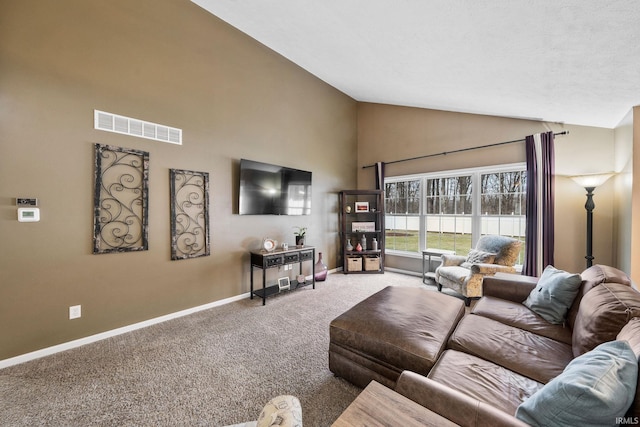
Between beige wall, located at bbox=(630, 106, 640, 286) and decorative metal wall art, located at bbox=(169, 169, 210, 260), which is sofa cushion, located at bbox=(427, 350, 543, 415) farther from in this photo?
decorative metal wall art, located at bbox=(169, 169, 210, 260)

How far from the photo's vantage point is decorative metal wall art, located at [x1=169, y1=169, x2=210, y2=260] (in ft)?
9.79

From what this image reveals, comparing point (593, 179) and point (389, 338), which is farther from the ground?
point (593, 179)

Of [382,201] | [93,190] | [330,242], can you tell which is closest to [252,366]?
[93,190]

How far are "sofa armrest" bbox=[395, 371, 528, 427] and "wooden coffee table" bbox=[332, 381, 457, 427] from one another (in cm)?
7

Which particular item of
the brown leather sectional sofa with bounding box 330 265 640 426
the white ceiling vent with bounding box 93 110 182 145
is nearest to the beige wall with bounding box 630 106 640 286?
the brown leather sectional sofa with bounding box 330 265 640 426

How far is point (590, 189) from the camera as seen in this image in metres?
3.01

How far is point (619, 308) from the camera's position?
130cm

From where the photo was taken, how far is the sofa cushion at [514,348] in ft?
4.39

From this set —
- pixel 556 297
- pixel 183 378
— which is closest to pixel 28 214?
pixel 183 378

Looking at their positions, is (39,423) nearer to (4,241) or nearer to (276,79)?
(4,241)

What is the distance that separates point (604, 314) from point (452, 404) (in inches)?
44.1

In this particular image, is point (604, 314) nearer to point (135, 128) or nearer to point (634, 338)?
point (634, 338)

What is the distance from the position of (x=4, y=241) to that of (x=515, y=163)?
19.9 feet

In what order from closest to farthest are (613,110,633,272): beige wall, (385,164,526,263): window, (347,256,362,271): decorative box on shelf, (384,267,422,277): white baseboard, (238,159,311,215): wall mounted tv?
(613,110,633,272): beige wall, (238,159,311,215): wall mounted tv, (385,164,526,263): window, (384,267,422,277): white baseboard, (347,256,362,271): decorative box on shelf
